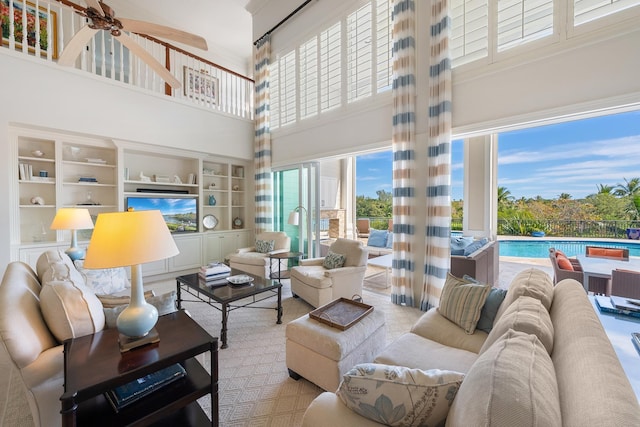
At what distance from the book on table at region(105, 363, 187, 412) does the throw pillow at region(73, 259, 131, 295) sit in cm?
169

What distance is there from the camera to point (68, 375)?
1.16 metres

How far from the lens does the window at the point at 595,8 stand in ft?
7.68

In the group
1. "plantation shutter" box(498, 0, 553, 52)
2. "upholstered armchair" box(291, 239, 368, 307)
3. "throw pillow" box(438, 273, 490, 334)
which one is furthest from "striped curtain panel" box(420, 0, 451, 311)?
"throw pillow" box(438, 273, 490, 334)

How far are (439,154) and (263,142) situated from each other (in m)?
3.68

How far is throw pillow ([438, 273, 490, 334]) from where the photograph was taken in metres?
1.89

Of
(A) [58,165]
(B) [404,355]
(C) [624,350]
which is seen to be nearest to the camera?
(C) [624,350]

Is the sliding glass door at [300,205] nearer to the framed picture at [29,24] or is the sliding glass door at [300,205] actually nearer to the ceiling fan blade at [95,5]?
the ceiling fan blade at [95,5]

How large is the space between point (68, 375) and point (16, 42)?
494cm

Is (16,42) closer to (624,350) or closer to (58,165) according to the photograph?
(58,165)

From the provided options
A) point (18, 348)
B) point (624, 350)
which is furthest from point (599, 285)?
point (18, 348)

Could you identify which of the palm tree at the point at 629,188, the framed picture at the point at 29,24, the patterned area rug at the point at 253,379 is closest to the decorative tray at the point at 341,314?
the patterned area rug at the point at 253,379

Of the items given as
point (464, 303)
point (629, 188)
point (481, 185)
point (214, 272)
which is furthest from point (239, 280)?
point (629, 188)

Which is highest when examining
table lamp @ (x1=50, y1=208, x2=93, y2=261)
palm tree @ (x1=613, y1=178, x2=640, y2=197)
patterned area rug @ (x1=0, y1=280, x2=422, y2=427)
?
palm tree @ (x1=613, y1=178, x2=640, y2=197)

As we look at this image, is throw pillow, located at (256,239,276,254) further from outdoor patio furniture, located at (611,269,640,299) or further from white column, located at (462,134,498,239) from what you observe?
outdoor patio furniture, located at (611,269,640,299)
